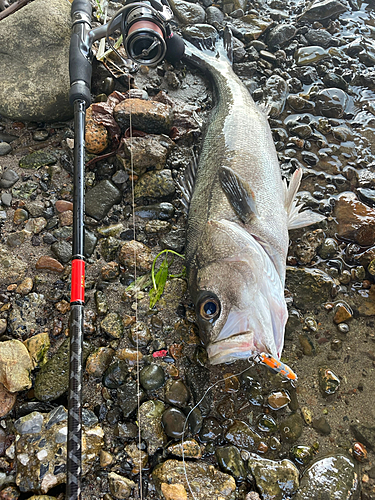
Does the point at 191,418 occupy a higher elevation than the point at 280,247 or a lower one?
lower

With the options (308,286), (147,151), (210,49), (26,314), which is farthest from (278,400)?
(210,49)

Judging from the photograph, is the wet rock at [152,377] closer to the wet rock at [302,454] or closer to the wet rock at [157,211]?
the wet rock at [302,454]

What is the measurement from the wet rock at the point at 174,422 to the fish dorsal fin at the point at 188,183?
1817mm

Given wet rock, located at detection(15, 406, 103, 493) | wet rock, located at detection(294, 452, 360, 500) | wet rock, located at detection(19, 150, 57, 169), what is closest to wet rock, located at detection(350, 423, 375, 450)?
wet rock, located at detection(294, 452, 360, 500)

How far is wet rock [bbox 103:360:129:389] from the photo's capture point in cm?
291

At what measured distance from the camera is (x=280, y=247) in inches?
123

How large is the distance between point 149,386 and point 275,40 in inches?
206

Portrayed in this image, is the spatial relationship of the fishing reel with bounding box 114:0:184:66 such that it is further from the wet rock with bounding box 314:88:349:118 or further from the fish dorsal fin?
the wet rock with bounding box 314:88:349:118

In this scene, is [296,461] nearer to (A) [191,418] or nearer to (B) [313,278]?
(A) [191,418]

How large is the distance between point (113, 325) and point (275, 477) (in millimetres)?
1760

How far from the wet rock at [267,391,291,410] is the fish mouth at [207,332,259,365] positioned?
642 millimetres

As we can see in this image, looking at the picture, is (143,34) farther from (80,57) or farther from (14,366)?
(14,366)

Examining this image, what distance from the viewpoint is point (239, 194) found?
313 centimetres

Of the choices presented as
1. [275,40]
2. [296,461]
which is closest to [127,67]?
[275,40]
